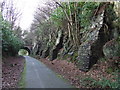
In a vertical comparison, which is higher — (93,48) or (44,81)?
(93,48)

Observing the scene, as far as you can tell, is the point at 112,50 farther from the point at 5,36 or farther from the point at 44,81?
the point at 5,36

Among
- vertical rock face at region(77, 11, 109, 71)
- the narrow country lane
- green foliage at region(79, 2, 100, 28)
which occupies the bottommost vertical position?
the narrow country lane

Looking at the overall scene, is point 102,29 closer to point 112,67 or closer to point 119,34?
point 119,34

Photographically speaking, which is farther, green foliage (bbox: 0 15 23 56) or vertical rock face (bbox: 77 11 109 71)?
green foliage (bbox: 0 15 23 56)

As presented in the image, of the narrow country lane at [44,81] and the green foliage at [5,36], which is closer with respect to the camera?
the narrow country lane at [44,81]

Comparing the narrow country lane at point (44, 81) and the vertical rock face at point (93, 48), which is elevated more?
the vertical rock face at point (93, 48)

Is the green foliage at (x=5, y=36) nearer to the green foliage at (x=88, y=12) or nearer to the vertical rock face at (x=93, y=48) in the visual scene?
the green foliage at (x=88, y=12)

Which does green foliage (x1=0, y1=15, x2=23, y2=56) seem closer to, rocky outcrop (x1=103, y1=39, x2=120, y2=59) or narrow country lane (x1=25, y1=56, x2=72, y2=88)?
narrow country lane (x1=25, y1=56, x2=72, y2=88)

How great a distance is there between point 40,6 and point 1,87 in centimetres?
2081

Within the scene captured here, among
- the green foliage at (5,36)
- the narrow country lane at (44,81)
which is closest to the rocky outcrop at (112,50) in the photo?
the narrow country lane at (44,81)

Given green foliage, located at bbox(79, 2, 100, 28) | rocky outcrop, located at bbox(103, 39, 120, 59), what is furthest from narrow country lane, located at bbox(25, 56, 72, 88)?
green foliage, located at bbox(79, 2, 100, 28)

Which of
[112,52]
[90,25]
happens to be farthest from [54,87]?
[90,25]

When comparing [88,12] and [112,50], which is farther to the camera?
[88,12]

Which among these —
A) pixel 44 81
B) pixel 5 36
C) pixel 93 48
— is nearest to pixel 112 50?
pixel 93 48
